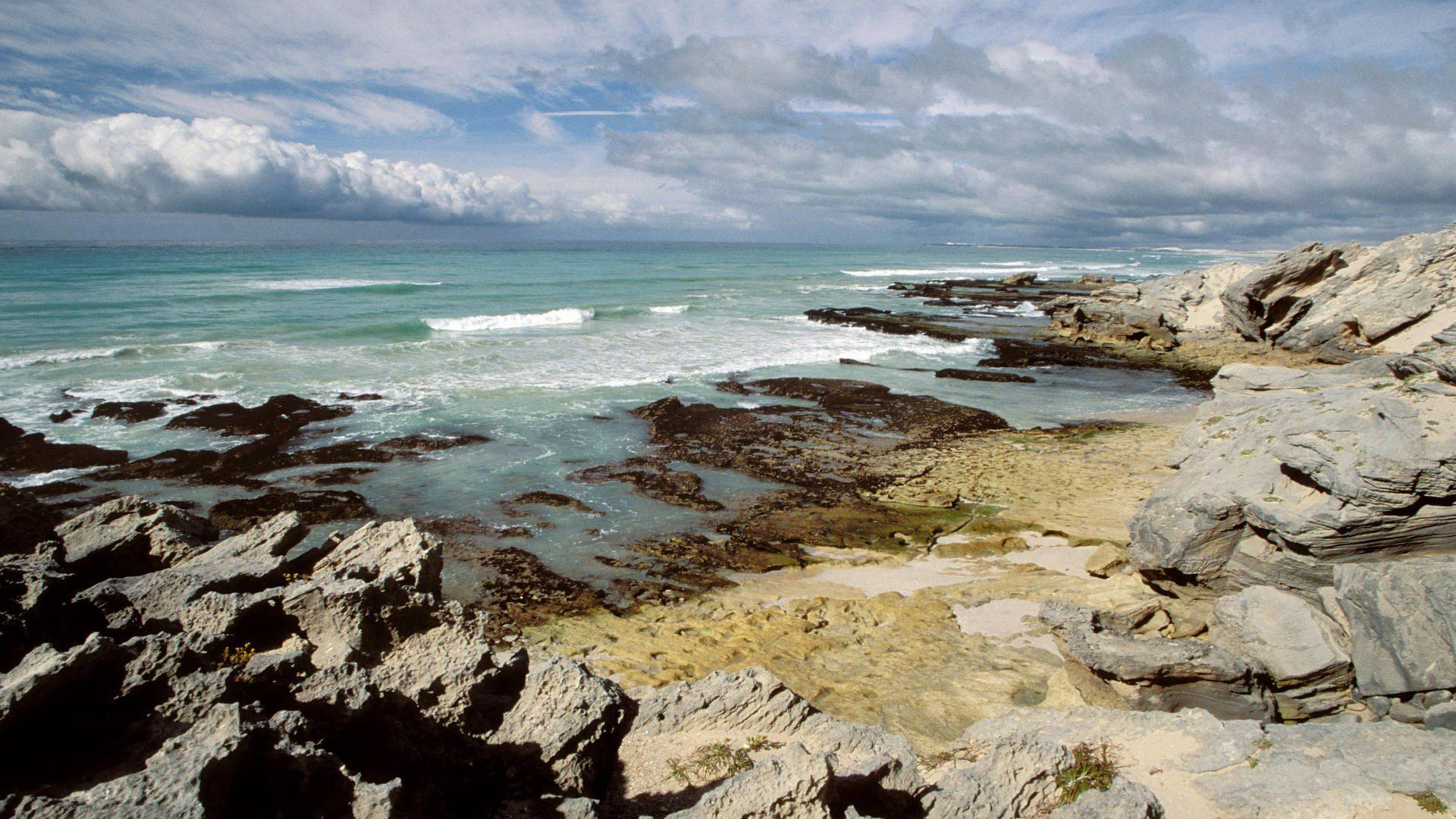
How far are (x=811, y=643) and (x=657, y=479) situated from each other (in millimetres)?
7135

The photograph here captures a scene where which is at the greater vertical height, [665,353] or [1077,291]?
[1077,291]

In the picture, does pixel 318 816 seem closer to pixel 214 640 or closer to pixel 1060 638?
pixel 214 640

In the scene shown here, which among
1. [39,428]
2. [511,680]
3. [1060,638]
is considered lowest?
[39,428]

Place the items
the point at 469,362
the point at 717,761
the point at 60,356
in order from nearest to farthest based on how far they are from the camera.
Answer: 1. the point at 717,761
2. the point at 60,356
3. the point at 469,362

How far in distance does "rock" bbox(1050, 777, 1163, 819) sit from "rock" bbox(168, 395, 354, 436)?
19524 mm

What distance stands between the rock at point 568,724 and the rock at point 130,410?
2008 centimetres

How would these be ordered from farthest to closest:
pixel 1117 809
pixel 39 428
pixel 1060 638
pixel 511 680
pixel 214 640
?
pixel 39 428
pixel 1060 638
pixel 511 680
pixel 214 640
pixel 1117 809

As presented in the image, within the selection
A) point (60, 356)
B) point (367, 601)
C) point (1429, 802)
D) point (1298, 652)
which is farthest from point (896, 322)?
point (367, 601)

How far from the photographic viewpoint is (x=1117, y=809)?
4758mm

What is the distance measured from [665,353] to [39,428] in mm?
19944

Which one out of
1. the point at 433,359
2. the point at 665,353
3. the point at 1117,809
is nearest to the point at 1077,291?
the point at 665,353

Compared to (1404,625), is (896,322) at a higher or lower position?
higher

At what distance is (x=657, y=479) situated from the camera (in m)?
15.9

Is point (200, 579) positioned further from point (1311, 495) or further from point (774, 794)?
point (1311, 495)
